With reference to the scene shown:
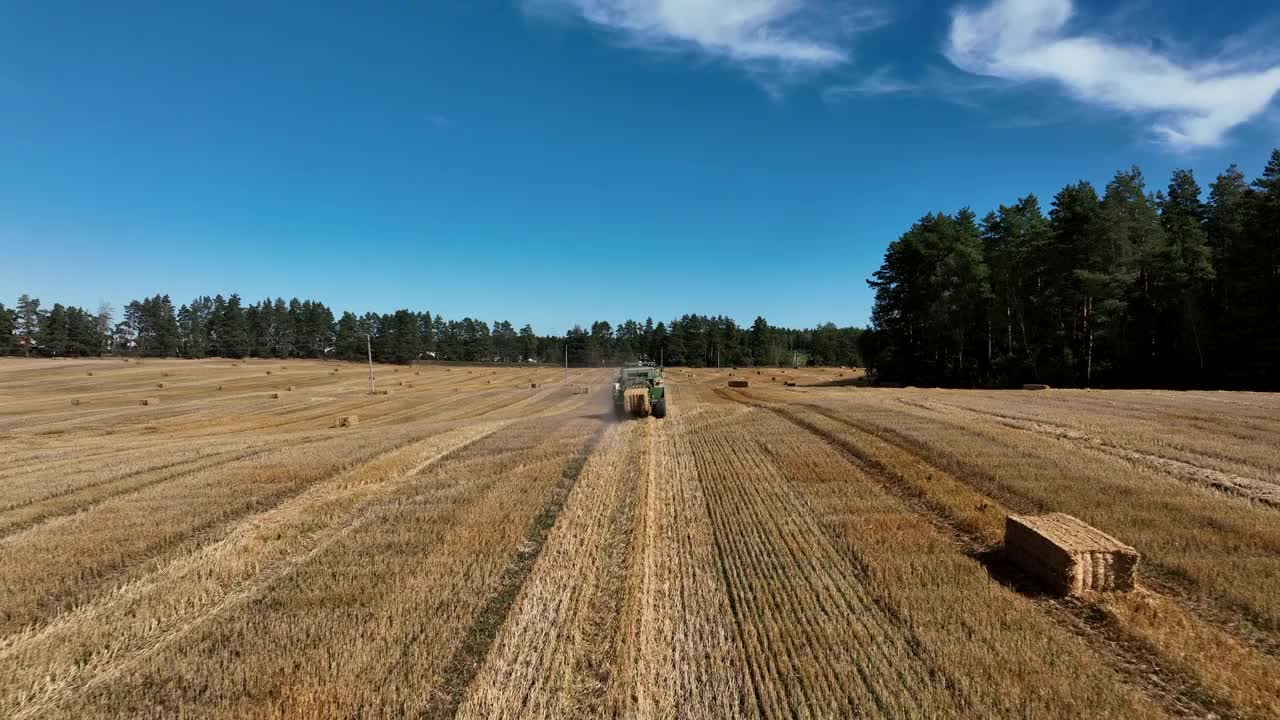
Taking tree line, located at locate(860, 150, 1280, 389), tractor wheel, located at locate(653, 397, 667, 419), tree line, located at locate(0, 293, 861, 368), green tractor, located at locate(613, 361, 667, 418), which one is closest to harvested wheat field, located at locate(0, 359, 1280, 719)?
green tractor, located at locate(613, 361, 667, 418)

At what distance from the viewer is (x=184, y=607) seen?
7406mm

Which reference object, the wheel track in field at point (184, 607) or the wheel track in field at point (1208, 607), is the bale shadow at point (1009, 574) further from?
the wheel track in field at point (184, 607)

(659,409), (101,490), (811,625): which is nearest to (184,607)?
(811,625)

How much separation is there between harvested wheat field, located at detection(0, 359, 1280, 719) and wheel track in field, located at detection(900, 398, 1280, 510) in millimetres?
114

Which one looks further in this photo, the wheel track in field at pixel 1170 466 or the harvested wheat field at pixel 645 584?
the wheel track in field at pixel 1170 466

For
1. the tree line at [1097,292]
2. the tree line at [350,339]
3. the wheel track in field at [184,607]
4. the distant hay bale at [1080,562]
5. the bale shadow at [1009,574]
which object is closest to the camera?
the wheel track in field at [184,607]

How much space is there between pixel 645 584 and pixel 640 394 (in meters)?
18.8

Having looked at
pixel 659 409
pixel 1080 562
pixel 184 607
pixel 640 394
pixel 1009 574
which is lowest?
pixel 184 607

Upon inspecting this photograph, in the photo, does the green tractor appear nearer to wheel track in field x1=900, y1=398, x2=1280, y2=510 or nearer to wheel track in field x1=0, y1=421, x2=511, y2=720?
wheel track in field x1=900, y1=398, x2=1280, y2=510

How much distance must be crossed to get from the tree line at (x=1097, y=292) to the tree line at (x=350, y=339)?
76.6 m

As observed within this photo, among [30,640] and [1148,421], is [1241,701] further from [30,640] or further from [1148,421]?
[1148,421]

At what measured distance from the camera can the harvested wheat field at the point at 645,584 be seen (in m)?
5.47

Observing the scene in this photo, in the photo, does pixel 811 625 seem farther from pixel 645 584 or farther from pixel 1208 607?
pixel 1208 607

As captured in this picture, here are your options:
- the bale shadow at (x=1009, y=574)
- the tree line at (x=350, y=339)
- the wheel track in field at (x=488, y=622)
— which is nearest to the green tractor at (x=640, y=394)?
the wheel track in field at (x=488, y=622)
